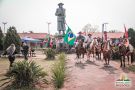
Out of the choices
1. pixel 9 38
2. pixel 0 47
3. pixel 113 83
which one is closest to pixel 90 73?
pixel 113 83

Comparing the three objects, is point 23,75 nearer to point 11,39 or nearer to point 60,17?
point 11,39

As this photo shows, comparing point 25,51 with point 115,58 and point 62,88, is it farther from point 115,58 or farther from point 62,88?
point 62,88

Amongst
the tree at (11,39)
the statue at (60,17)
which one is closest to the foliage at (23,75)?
the tree at (11,39)

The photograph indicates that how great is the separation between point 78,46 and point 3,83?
35.5ft

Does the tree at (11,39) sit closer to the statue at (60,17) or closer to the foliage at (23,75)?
the statue at (60,17)

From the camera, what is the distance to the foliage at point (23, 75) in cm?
1112

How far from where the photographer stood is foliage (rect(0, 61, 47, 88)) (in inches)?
438

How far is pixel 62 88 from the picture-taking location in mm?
11031

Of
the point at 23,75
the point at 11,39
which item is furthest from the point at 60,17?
the point at 23,75

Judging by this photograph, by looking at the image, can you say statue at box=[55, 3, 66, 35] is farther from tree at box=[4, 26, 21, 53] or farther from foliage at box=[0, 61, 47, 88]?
foliage at box=[0, 61, 47, 88]

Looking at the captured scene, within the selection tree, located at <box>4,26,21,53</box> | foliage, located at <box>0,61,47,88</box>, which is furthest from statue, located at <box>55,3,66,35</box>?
foliage, located at <box>0,61,47,88</box>

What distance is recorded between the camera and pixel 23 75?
1111 cm

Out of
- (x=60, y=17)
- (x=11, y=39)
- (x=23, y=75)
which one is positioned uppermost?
(x=60, y=17)

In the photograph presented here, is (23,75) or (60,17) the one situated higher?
(60,17)
